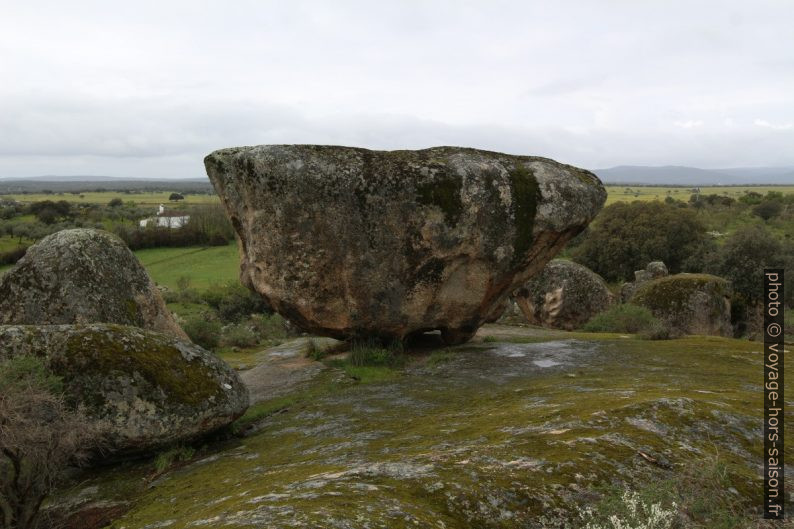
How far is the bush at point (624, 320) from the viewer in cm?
2531

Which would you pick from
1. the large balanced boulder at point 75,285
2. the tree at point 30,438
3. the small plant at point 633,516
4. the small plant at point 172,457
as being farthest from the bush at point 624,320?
the tree at point 30,438

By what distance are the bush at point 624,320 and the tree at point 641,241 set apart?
Answer: 32.9m

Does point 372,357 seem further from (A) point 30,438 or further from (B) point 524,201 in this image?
(A) point 30,438

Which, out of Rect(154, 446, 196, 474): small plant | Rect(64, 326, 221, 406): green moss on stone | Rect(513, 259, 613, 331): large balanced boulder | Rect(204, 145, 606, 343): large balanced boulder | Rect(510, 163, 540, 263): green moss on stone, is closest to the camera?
Rect(64, 326, 221, 406): green moss on stone

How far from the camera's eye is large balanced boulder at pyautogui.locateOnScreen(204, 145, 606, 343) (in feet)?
49.3

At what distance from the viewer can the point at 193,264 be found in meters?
69.4

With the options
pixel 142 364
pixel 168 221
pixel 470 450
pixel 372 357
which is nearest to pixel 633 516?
pixel 470 450

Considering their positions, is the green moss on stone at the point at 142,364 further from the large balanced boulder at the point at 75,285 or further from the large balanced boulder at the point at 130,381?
the large balanced boulder at the point at 75,285

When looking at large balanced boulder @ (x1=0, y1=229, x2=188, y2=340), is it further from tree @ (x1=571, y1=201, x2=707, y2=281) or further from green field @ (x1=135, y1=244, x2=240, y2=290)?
tree @ (x1=571, y1=201, x2=707, y2=281)

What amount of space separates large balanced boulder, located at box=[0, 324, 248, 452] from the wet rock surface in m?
0.80

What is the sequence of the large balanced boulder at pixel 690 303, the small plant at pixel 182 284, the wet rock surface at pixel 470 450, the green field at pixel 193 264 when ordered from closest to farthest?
the wet rock surface at pixel 470 450, the large balanced boulder at pixel 690 303, the small plant at pixel 182 284, the green field at pixel 193 264

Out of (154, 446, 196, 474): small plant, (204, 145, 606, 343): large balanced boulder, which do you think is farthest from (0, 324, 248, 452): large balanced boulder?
(204, 145, 606, 343): large balanced boulder

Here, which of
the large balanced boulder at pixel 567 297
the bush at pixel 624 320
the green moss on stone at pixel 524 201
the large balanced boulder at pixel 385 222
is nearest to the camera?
the large balanced boulder at pixel 385 222

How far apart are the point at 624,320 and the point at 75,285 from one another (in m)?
21.3
